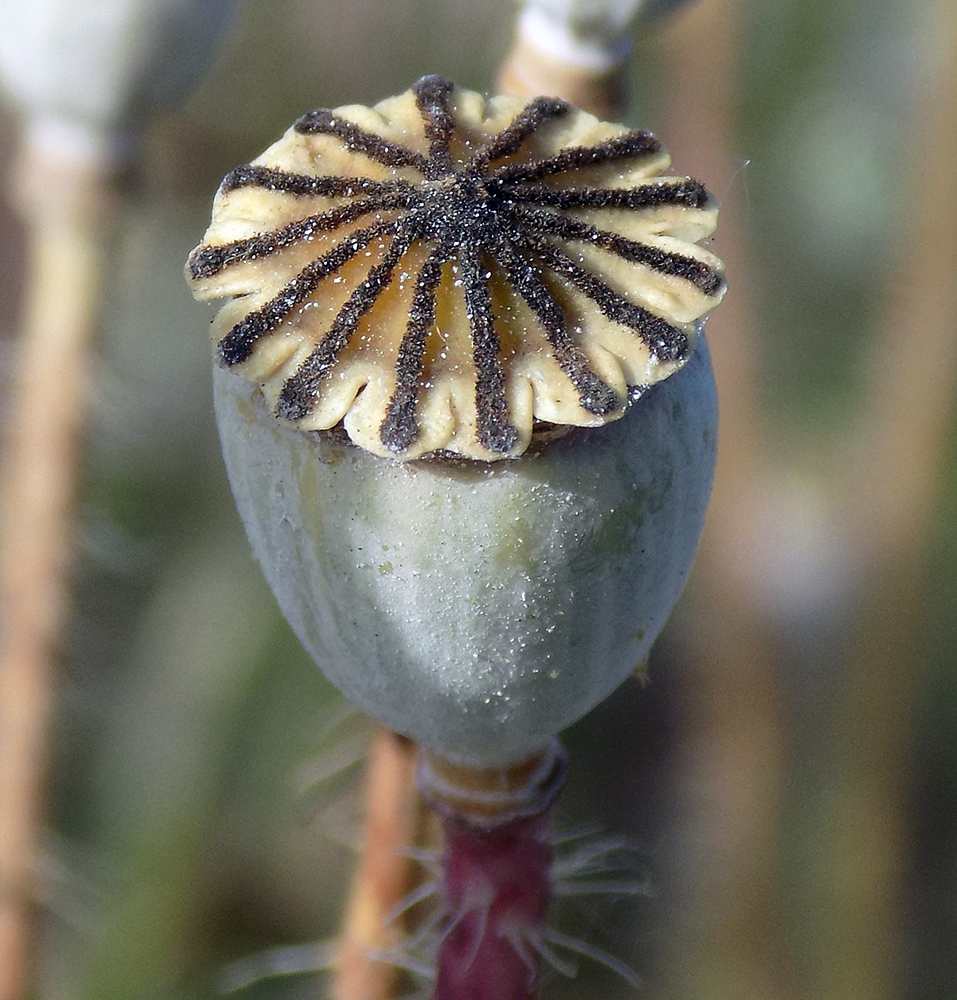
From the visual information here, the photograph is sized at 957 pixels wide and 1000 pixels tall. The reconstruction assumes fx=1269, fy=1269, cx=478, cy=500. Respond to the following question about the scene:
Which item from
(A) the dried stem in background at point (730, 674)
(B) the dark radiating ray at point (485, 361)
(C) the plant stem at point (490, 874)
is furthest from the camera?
(A) the dried stem in background at point (730, 674)

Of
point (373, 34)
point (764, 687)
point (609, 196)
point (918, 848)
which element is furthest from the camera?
point (373, 34)

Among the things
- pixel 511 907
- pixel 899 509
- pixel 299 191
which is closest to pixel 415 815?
pixel 511 907

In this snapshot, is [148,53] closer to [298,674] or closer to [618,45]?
[618,45]

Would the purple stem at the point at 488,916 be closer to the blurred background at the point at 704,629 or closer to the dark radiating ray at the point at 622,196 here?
the dark radiating ray at the point at 622,196

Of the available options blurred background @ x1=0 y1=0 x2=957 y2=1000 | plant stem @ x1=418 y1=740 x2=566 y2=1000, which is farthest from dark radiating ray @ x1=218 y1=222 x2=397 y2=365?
blurred background @ x1=0 y1=0 x2=957 y2=1000

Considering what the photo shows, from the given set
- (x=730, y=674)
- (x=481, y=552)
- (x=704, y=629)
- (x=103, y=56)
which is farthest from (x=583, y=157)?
(x=704, y=629)

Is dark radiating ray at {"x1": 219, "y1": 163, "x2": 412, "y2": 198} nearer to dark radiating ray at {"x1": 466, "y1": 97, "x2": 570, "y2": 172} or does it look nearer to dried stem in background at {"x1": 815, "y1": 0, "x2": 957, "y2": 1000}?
dark radiating ray at {"x1": 466, "y1": 97, "x2": 570, "y2": 172}

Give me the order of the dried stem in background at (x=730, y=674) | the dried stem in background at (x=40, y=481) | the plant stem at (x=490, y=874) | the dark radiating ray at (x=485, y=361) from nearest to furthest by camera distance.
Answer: the dark radiating ray at (x=485, y=361)
the plant stem at (x=490, y=874)
the dried stem in background at (x=40, y=481)
the dried stem in background at (x=730, y=674)

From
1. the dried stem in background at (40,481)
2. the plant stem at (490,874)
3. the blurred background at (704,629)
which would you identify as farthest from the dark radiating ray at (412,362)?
the blurred background at (704,629)
